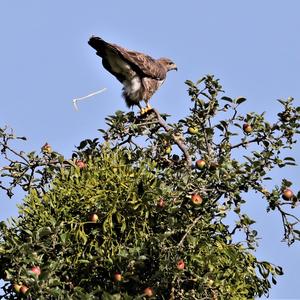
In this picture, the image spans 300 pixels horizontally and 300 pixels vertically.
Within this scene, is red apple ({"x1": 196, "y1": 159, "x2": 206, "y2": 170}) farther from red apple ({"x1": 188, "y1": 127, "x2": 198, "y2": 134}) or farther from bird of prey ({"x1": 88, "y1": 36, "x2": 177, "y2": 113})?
bird of prey ({"x1": 88, "y1": 36, "x2": 177, "y2": 113})

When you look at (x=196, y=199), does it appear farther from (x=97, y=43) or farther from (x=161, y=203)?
(x=97, y=43)

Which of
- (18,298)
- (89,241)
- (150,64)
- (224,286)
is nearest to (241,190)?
(224,286)

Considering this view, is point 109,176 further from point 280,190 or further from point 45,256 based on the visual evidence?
point 280,190

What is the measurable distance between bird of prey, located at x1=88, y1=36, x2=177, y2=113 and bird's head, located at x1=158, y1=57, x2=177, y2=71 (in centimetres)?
46

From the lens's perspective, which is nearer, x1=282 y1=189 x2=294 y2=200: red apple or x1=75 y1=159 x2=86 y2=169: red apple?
x1=282 y1=189 x2=294 y2=200: red apple

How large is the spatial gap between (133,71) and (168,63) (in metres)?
1.36

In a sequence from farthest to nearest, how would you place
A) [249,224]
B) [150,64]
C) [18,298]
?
[150,64] < [249,224] < [18,298]

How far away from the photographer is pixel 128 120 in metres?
6.13

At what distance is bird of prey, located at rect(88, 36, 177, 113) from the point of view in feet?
Result: 24.8

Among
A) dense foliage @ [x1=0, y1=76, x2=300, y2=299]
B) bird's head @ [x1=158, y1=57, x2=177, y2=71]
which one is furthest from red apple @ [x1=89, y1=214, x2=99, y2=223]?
bird's head @ [x1=158, y1=57, x2=177, y2=71]

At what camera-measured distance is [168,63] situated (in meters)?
9.41

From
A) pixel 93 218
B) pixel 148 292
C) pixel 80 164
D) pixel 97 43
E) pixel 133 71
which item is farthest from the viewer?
pixel 133 71

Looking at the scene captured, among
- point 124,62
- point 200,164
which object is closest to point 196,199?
point 200,164

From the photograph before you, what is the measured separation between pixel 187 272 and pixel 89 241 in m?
0.59
